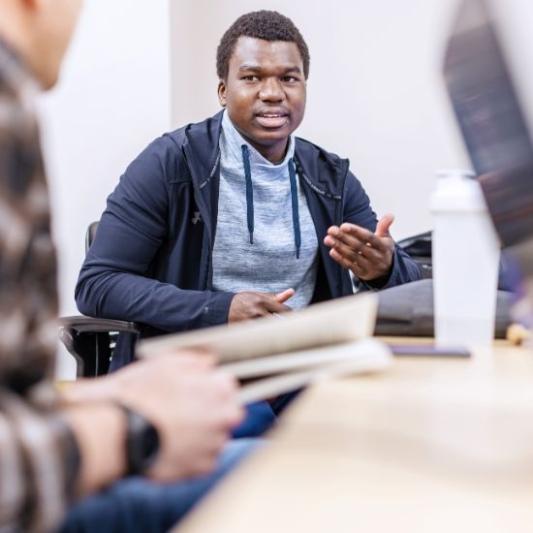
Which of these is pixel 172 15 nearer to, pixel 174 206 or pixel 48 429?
pixel 174 206

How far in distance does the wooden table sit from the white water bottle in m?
0.19

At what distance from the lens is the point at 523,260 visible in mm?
725

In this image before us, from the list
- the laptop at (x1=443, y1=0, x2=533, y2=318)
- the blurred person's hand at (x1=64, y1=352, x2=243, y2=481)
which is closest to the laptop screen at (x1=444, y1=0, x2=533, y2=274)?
the laptop at (x1=443, y1=0, x2=533, y2=318)

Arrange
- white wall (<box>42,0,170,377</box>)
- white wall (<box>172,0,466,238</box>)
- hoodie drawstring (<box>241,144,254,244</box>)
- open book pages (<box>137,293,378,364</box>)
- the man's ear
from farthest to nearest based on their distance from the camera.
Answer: white wall (<box>172,0,466,238</box>) → white wall (<box>42,0,170,377</box>) → the man's ear → hoodie drawstring (<box>241,144,254,244</box>) → open book pages (<box>137,293,378,364</box>)

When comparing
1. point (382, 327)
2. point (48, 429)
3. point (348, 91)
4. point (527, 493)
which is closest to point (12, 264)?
point (48, 429)

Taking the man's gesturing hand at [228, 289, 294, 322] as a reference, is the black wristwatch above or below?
below

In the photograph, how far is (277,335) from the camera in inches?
29.2

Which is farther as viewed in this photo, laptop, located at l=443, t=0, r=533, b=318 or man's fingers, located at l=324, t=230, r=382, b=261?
man's fingers, located at l=324, t=230, r=382, b=261

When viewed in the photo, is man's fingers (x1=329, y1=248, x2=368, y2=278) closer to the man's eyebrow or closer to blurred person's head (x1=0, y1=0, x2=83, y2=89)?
the man's eyebrow

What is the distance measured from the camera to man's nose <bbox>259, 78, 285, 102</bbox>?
2.04m

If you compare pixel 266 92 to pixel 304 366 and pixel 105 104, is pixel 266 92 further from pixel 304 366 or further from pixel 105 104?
pixel 304 366

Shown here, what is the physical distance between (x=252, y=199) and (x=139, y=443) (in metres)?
1.32

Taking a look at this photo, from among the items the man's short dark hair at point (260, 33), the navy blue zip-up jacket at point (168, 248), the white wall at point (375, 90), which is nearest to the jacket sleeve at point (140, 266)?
the navy blue zip-up jacket at point (168, 248)

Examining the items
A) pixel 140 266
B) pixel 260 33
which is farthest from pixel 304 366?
pixel 260 33
